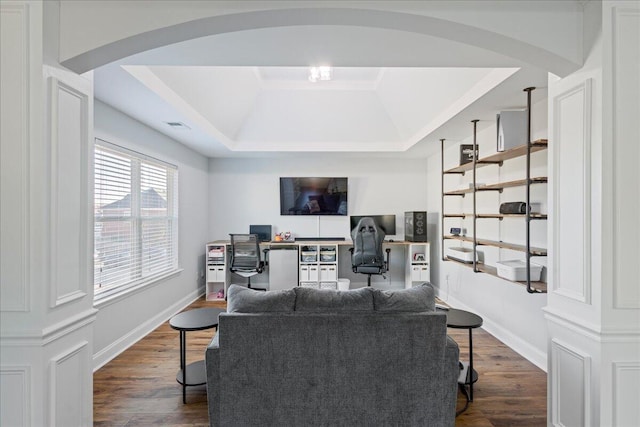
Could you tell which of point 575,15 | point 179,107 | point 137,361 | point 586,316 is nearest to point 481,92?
point 575,15

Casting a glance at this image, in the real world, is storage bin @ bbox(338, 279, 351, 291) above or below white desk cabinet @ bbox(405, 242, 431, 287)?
below

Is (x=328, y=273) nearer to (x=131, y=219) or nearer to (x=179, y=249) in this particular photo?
(x=179, y=249)

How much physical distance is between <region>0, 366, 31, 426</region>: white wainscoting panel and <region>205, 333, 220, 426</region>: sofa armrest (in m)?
0.81

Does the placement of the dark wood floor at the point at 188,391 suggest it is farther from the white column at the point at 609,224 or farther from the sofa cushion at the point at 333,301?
the sofa cushion at the point at 333,301

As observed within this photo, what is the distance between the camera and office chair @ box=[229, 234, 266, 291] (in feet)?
15.7

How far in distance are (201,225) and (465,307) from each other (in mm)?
4258

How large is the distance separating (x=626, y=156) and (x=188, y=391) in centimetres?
313

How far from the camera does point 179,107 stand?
3.23 metres

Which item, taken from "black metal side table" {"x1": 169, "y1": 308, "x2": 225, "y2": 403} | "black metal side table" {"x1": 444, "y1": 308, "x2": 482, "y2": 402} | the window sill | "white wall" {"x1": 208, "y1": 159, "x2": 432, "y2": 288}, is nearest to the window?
the window sill

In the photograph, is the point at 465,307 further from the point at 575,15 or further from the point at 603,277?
the point at 575,15

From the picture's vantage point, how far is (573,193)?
1704 mm

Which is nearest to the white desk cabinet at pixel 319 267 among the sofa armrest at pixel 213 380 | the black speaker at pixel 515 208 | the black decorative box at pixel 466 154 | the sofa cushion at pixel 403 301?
the black decorative box at pixel 466 154

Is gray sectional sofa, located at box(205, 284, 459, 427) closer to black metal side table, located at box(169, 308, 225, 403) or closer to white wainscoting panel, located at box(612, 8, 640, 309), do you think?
black metal side table, located at box(169, 308, 225, 403)

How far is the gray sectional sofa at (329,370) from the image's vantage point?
1.84 metres
